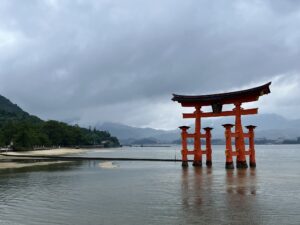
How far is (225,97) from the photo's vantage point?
38.9 m

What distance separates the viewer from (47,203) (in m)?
18.8

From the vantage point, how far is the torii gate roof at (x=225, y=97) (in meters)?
36.1

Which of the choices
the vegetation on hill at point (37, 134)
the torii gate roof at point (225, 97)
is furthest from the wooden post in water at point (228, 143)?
the vegetation on hill at point (37, 134)

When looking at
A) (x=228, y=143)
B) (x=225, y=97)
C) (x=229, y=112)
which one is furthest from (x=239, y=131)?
(x=225, y=97)

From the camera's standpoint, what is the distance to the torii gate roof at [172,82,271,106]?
1421 inches

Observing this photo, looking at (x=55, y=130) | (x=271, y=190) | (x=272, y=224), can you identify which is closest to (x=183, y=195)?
(x=271, y=190)

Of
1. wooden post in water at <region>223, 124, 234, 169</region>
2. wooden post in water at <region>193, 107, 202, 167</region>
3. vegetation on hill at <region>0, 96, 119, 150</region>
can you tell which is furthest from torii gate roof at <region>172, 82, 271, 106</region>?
vegetation on hill at <region>0, 96, 119, 150</region>

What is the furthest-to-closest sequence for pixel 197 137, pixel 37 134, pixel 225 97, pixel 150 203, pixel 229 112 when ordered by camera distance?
pixel 37 134 < pixel 197 137 < pixel 229 112 < pixel 225 97 < pixel 150 203

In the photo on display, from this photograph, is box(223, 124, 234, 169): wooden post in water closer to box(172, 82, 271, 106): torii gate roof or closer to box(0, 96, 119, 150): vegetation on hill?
box(172, 82, 271, 106): torii gate roof

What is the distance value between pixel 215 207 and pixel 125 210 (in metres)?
4.05

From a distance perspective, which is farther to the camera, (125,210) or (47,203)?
(47,203)

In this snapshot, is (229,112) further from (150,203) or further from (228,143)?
(150,203)

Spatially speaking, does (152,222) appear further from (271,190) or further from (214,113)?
(214,113)

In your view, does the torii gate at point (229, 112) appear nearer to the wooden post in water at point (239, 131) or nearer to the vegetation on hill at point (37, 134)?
the wooden post in water at point (239, 131)
